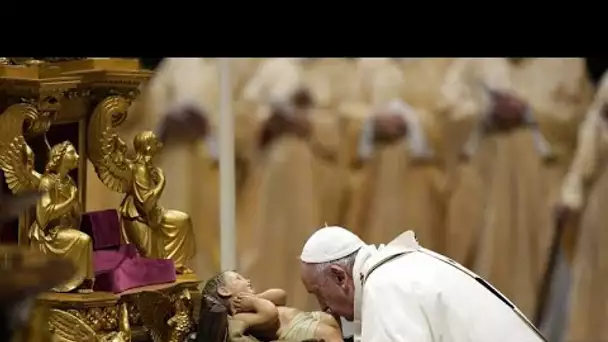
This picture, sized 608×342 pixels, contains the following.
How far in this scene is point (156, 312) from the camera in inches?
177

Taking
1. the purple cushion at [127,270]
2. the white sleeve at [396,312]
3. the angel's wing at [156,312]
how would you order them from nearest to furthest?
the white sleeve at [396,312], the purple cushion at [127,270], the angel's wing at [156,312]

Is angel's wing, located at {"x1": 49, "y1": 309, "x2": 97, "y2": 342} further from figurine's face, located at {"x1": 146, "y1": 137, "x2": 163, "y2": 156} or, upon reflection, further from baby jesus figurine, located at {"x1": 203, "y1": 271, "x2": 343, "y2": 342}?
figurine's face, located at {"x1": 146, "y1": 137, "x2": 163, "y2": 156}

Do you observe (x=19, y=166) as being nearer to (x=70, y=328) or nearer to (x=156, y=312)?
(x=70, y=328)

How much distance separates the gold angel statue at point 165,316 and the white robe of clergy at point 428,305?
32.2 inches

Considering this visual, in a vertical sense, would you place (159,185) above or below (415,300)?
above

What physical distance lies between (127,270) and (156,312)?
8.6 inches

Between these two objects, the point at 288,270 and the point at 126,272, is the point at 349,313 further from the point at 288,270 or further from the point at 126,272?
the point at 288,270

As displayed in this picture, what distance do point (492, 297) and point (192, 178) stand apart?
2774 mm

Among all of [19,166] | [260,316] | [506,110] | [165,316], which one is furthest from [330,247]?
[506,110]

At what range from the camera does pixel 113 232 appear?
4551 mm

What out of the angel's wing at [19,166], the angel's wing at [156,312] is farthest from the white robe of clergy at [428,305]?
the angel's wing at [19,166]

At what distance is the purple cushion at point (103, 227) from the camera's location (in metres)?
4.47

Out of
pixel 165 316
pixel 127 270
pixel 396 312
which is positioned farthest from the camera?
pixel 165 316

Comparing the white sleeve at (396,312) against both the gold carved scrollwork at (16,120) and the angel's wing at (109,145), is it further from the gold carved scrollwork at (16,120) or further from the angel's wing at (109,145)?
the gold carved scrollwork at (16,120)
